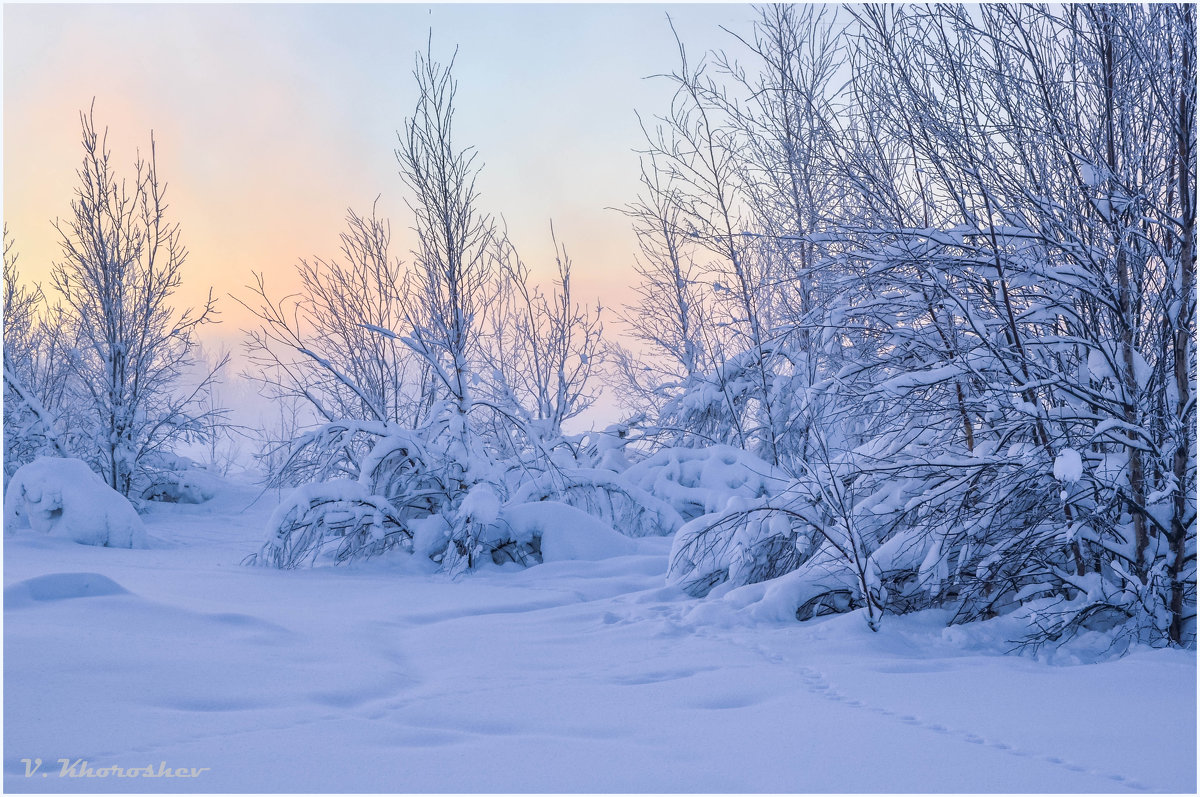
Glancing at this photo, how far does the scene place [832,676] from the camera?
3328 mm

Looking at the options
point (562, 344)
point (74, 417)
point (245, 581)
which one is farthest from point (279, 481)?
point (74, 417)

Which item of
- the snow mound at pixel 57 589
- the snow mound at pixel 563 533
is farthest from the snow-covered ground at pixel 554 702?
the snow mound at pixel 563 533

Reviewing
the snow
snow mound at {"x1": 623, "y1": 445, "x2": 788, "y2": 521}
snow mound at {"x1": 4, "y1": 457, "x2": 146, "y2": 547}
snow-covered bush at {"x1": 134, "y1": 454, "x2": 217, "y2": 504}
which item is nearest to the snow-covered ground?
the snow

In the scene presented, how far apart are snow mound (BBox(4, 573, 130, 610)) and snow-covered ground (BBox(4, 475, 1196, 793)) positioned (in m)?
0.01

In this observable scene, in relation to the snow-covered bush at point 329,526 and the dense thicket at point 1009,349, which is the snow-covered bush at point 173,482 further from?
the dense thicket at point 1009,349

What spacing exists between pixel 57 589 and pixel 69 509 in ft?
13.8

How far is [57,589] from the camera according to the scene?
4.09 metres

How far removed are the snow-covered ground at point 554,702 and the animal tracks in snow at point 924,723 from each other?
11mm

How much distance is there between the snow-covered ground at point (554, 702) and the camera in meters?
2.21

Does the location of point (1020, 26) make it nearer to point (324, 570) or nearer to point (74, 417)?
point (324, 570)

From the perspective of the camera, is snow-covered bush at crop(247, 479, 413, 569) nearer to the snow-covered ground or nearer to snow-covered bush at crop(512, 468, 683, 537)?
snow-covered bush at crop(512, 468, 683, 537)

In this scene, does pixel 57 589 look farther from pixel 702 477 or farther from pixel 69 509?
pixel 702 477

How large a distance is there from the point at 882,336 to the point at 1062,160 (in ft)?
3.90

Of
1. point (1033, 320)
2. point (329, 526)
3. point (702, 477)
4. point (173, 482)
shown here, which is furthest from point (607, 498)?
Answer: point (173, 482)
